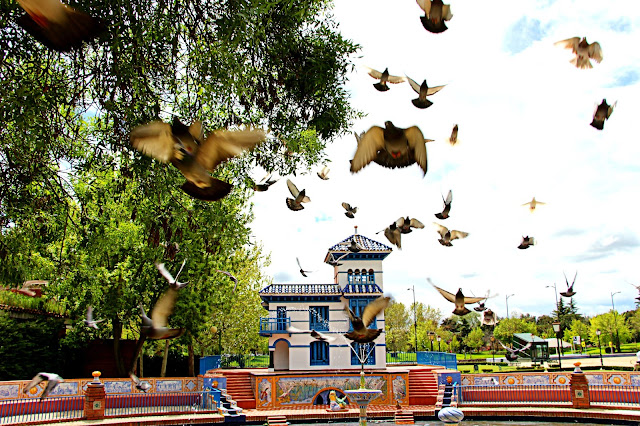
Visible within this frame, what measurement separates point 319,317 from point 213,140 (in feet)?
81.8

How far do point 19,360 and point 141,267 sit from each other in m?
6.47

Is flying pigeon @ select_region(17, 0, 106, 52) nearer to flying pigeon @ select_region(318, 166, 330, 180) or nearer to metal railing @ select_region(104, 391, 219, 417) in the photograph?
flying pigeon @ select_region(318, 166, 330, 180)

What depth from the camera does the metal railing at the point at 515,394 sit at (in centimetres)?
1852

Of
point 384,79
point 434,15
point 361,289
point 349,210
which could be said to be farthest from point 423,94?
point 361,289

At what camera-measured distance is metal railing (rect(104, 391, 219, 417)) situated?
17.7 m

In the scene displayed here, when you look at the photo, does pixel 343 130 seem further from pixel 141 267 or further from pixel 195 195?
pixel 141 267

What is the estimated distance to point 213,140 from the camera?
3133mm

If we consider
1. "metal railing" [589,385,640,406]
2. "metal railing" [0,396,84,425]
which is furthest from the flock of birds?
"metal railing" [589,385,640,406]

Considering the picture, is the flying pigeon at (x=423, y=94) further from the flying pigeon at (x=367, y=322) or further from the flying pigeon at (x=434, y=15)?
the flying pigeon at (x=367, y=322)

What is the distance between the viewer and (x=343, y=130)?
820 centimetres

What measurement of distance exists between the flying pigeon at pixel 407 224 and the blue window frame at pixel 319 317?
18648 millimetres

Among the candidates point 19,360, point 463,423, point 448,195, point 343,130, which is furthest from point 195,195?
point 19,360

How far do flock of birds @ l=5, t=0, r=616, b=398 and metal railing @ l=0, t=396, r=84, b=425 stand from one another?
43.0 feet

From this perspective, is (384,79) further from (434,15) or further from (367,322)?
(367,322)
